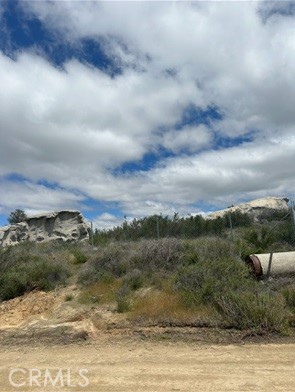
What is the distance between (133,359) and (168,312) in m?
3.04

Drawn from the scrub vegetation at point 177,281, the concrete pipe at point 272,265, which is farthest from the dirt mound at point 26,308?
the concrete pipe at point 272,265

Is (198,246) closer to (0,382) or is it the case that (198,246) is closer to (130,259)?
(130,259)

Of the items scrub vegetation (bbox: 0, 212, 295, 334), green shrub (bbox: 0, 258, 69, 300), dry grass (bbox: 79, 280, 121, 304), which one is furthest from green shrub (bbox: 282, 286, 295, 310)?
green shrub (bbox: 0, 258, 69, 300)

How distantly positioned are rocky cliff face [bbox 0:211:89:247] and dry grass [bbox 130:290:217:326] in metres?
23.3

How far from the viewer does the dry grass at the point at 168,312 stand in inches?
363

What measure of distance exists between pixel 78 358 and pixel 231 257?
7.62 metres

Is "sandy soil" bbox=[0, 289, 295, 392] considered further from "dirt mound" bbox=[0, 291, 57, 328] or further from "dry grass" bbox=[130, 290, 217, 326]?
"dirt mound" bbox=[0, 291, 57, 328]

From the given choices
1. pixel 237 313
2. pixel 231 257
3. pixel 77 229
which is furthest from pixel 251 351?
pixel 77 229

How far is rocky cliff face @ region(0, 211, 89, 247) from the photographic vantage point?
111 feet

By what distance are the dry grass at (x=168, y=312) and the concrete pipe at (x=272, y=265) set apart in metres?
3.26

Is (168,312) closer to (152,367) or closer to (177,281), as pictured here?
(177,281)

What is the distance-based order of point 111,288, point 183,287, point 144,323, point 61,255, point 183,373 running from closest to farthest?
point 183,373 → point 144,323 → point 183,287 → point 111,288 → point 61,255

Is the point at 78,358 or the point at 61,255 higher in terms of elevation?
the point at 61,255

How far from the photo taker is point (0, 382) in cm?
634
